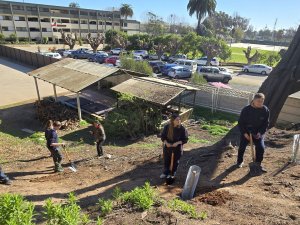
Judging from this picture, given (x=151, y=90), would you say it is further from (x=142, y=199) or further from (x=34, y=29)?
(x=34, y=29)

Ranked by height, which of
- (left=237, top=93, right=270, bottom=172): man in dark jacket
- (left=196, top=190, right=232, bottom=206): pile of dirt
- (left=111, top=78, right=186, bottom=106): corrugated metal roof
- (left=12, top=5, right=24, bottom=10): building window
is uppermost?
(left=12, top=5, right=24, bottom=10): building window

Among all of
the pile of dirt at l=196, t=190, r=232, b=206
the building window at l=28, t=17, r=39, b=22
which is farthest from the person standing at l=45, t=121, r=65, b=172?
the building window at l=28, t=17, r=39, b=22

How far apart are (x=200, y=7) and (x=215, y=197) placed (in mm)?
63363

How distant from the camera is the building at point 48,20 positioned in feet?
203

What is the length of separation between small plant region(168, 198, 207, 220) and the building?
6842 cm

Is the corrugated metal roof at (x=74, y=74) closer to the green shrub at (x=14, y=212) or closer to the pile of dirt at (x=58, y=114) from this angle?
the pile of dirt at (x=58, y=114)

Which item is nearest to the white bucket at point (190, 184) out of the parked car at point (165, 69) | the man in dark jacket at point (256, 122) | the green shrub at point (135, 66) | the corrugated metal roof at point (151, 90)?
the man in dark jacket at point (256, 122)

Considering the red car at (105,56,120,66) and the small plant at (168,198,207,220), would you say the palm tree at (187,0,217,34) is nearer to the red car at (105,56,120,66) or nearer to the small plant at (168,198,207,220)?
the red car at (105,56,120,66)

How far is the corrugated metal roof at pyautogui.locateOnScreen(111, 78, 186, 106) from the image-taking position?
13.6m

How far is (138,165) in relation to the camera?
822cm

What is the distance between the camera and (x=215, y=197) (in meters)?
5.05

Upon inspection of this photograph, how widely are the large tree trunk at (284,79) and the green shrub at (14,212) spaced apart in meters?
7.62

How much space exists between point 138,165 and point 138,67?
1648cm

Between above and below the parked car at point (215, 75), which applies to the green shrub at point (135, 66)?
above
